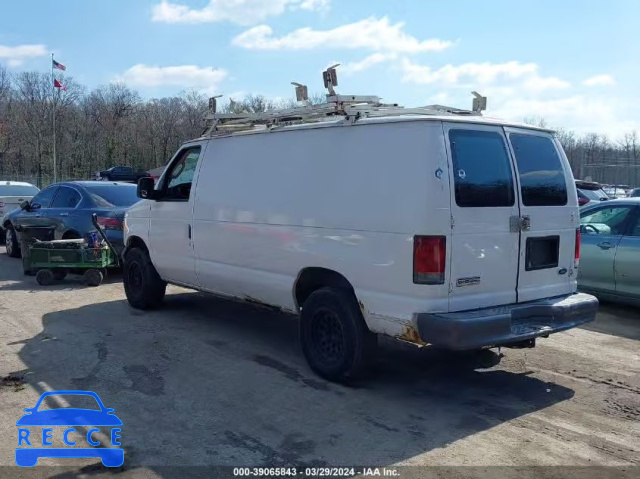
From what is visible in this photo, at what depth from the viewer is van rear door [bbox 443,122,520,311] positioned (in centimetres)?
465

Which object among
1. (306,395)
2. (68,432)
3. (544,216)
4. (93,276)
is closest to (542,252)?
(544,216)

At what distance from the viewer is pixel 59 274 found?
10539 mm

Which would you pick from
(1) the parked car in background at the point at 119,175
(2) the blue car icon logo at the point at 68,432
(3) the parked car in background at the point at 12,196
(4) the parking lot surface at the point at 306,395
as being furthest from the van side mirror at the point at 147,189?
(1) the parked car in background at the point at 119,175

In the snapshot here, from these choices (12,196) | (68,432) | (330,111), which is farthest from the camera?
(12,196)

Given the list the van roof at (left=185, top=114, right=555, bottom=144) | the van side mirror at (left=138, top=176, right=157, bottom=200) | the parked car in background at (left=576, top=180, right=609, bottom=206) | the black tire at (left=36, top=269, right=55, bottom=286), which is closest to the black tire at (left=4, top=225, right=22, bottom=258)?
the black tire at (left=36, top=269, right=55, bottom=286)

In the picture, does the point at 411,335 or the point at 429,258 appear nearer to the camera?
the point at 429,258

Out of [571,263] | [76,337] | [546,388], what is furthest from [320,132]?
[76,337]

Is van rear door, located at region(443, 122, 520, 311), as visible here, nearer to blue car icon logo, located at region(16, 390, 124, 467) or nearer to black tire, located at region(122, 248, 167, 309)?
blue car icon logo, located at region(16, 390, 124, 467)

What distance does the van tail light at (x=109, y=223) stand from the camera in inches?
419

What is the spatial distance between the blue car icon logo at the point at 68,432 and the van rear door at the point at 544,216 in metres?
3.43

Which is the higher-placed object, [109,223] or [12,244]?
[109,223]

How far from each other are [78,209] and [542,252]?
28.9ft

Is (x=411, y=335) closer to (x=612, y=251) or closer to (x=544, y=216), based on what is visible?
(x=544, y=216)

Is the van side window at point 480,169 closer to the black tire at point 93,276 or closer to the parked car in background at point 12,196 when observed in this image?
the black tire at point 93,276
